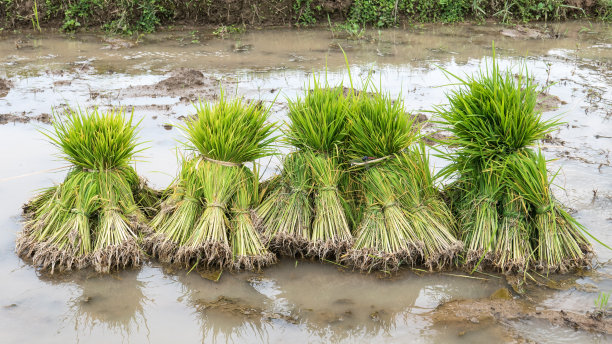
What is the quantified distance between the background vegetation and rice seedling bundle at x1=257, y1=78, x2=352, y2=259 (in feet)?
→ 21.8

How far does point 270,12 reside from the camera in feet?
36.9

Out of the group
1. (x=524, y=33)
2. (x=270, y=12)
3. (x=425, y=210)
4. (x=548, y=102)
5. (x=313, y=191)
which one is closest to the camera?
(x=425, y=210)

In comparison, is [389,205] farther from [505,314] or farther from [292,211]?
[505,314]

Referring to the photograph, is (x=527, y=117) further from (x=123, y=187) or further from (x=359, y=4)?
(x=359, y=4)

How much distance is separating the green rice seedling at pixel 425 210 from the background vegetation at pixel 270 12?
678cm


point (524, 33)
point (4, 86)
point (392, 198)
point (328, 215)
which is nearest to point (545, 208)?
point (392, 198)

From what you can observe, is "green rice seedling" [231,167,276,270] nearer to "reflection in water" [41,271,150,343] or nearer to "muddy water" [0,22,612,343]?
"muddy water" [0,22,612,343]

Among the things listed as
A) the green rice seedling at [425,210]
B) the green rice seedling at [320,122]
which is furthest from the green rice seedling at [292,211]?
the green rice seedling at [425,210]

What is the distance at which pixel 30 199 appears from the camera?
16.3ft

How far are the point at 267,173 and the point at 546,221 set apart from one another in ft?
8.27

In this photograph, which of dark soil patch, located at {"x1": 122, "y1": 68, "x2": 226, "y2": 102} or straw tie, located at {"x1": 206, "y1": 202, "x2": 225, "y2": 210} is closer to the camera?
straw tie, located at {"x1": 206, "y1": 202, "x2": 225, "y2": 210}

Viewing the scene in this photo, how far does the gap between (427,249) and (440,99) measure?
3.63m

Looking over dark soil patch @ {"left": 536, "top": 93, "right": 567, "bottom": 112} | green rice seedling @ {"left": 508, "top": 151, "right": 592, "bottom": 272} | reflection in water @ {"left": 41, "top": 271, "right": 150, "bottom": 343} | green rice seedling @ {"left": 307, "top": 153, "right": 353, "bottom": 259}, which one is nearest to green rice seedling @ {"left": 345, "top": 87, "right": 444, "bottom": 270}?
green rice seedling @ {"left": 307, "top": 153, "right": 353, "bottom": 259}

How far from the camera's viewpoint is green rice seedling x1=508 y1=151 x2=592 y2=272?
4.03 m
